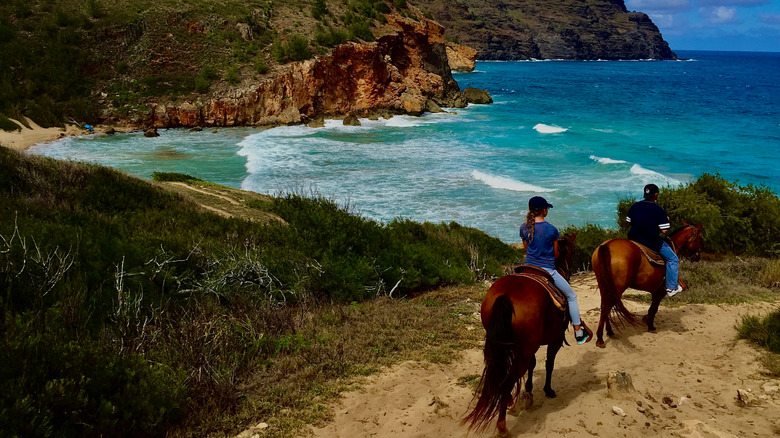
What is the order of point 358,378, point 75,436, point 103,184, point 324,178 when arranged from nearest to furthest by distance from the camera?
point 75,436
point 358,378
point 103,184
point 324,178

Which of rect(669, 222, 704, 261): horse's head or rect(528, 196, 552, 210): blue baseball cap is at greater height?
rect(528, 196, 552, 210): blue baseball cap

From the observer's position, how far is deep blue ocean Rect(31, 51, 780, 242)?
79.7 ft

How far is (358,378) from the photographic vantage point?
20.8ft

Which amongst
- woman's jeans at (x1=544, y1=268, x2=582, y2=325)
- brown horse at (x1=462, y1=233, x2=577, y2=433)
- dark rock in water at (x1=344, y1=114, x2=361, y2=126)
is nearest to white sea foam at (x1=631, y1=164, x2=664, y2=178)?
dark rock in water at (x1=344, y1=114, x2=361, y2=126)

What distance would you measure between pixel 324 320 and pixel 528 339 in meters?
3.62

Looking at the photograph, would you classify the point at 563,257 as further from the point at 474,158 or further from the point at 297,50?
the point at 297,50

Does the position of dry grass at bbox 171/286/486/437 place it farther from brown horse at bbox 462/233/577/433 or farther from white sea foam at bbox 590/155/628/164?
white sea foam at bbox 590/155/628/164

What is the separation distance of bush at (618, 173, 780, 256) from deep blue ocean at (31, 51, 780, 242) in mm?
6658

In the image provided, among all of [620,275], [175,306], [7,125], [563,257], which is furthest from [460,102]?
[175,306]

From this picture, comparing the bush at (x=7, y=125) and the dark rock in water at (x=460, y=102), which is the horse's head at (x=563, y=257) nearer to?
the bush at (x=7, y=125)

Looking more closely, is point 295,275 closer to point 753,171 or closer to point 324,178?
point 324,178

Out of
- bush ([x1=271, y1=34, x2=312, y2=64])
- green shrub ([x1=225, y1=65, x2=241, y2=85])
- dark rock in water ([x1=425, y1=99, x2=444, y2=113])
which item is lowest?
dark rock in water ([x1=425, y1=99, x2=444, y2=113])

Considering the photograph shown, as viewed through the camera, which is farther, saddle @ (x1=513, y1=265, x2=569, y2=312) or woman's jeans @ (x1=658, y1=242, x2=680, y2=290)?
woman's jeans @ (x1=658, y1=242, x2=680, y2=290)

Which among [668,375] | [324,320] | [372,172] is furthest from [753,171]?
[324,320]
